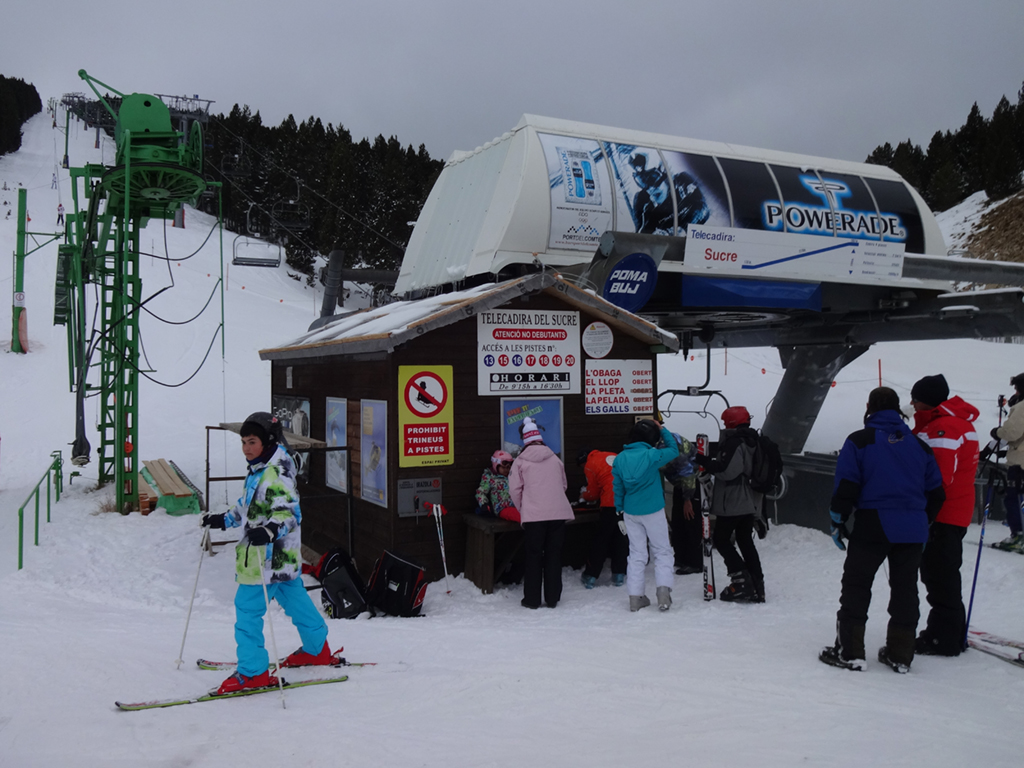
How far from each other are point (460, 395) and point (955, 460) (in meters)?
4.84

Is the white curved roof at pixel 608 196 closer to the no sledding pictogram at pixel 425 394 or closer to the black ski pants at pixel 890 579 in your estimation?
the no sledding pictogram at pixel 425 394

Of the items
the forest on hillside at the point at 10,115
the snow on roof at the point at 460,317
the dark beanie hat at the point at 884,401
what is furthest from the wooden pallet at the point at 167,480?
the forest on hillside at the point at 10,115

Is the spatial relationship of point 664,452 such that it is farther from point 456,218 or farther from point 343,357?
point 456,218

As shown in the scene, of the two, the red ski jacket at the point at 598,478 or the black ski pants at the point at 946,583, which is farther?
the red ski jacket at the point at 598,478

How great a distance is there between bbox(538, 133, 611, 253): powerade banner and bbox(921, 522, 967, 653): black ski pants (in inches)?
256

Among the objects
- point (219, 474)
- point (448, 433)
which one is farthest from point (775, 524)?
point (219, 474)

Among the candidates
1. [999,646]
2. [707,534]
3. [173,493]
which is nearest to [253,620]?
[707,534]

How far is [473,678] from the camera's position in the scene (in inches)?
196

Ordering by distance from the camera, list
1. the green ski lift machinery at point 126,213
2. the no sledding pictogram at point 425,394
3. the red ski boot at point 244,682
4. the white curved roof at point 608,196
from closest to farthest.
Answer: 1. the red ski boot at point 244,682
2. the no sledding pictogram at point 425,394
3. the white curved roof at point 608,196
4. the green ski lift machinery at point 126,213

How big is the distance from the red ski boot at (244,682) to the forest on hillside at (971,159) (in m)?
51.4

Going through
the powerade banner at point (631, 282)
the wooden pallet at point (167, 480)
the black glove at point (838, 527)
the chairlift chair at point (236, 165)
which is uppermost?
the chairlift chair at point (236, 165)

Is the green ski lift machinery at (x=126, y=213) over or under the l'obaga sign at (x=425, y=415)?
over

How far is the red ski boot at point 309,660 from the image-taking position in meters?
5.21

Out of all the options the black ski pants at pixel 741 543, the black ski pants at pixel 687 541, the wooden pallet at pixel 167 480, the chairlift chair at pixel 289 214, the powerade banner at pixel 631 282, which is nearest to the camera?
the black ski pants at pixel 741 543
